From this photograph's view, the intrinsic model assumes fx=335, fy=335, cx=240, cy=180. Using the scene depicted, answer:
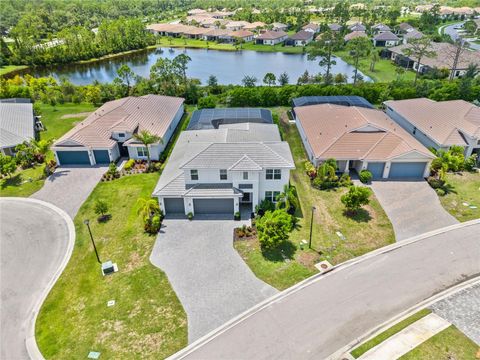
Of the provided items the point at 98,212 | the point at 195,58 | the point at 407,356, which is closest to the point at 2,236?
the point at 98,212

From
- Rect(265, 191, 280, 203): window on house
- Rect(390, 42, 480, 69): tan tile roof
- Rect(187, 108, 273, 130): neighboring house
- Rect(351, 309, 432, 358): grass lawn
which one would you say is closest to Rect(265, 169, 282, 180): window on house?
Rect(265, 191, 280, 203): window on house

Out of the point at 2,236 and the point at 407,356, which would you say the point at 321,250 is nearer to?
the point at 407,356

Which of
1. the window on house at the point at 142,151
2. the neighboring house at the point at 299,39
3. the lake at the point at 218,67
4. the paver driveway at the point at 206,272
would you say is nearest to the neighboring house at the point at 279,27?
the neighboring house at the point at 299,39

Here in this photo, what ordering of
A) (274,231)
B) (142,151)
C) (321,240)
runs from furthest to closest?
(142,151)
(321,240)
(274,231)

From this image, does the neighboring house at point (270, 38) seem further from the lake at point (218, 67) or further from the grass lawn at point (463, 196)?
the grass lawn at point (463, 196)

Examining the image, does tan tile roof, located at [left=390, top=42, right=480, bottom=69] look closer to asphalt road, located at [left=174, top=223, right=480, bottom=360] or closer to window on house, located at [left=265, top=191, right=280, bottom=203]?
asphalt road, located at [left=174, top=223, right=480, bottom=360]

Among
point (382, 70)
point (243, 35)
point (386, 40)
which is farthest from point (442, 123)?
point (243, 35)

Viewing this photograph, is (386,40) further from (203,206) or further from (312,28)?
(203,206)
